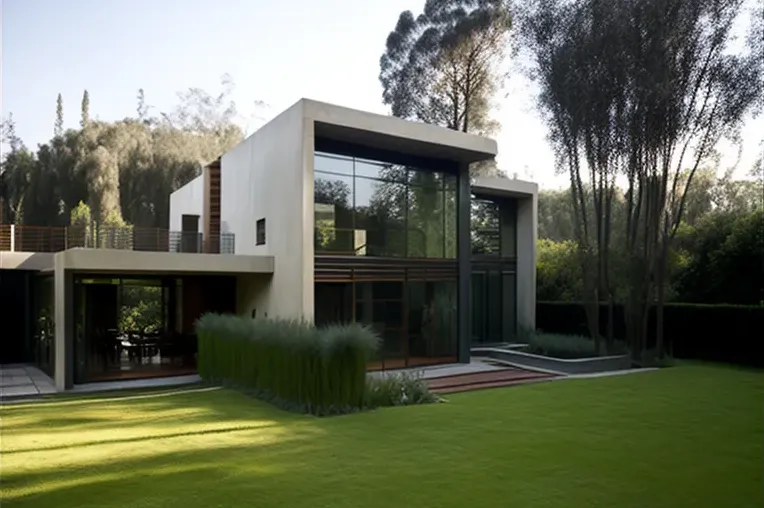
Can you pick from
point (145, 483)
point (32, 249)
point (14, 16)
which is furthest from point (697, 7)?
point (32, 249)

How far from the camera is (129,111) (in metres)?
34.8

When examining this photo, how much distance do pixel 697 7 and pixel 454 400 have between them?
11.4 meters

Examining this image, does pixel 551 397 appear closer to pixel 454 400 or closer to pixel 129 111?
pixel 454 400

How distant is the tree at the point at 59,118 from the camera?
32.6m

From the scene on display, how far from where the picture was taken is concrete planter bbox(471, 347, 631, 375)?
50.7 ft

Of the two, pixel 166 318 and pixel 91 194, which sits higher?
pixel 91 194

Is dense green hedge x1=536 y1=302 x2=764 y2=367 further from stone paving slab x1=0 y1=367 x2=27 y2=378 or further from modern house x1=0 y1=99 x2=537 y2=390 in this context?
stone paving slab x1=0 y1=367 x2=27 y2=378

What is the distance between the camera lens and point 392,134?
→ 13.6 m

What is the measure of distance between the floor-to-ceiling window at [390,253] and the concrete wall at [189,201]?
25.0ft

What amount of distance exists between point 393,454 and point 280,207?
27.1ft

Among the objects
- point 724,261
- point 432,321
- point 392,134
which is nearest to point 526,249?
point 724,261

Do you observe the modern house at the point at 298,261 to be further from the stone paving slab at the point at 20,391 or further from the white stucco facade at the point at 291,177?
the stone paving slab at the point at 20,391

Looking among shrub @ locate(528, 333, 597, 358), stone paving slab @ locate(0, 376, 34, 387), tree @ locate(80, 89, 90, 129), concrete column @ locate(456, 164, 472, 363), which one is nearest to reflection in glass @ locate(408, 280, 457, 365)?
concrete column @ locate(456, 164, 472, 363)

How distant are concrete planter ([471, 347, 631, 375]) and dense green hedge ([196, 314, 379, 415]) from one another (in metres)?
7.01
